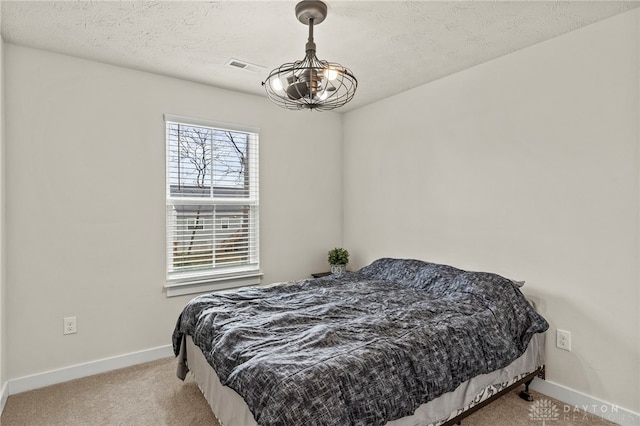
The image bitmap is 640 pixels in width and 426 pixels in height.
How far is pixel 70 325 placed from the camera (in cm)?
264

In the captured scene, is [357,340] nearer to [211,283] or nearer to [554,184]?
[554,184]

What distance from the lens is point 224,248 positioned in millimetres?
3412

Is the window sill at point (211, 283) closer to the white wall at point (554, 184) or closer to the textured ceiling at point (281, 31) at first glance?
the white wall at point (554, 184)

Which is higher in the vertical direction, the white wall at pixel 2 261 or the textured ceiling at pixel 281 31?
the textured ceiling at pixel 281 31

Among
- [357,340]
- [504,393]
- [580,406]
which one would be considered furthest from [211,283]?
[580,406]

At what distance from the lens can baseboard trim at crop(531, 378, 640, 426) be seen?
6.88 ft

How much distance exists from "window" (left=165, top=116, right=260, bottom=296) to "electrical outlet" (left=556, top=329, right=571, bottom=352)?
8.29 feet

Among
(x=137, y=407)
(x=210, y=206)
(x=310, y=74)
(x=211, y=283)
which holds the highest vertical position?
(x=310, y=74)

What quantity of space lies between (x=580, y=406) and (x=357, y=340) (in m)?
1.69

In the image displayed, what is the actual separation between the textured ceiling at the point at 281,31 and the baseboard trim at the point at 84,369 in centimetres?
234

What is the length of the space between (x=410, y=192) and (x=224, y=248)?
6.20 ft

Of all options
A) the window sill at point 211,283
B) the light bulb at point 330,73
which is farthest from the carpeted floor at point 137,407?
the light bulb at point 330,73

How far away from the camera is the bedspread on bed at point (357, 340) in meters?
1.41

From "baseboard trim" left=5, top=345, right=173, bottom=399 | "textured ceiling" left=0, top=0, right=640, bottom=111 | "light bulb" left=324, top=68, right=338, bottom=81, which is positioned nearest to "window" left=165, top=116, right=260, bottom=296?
"baseboard trim" left=5, top=345, right=173, bottom=399
